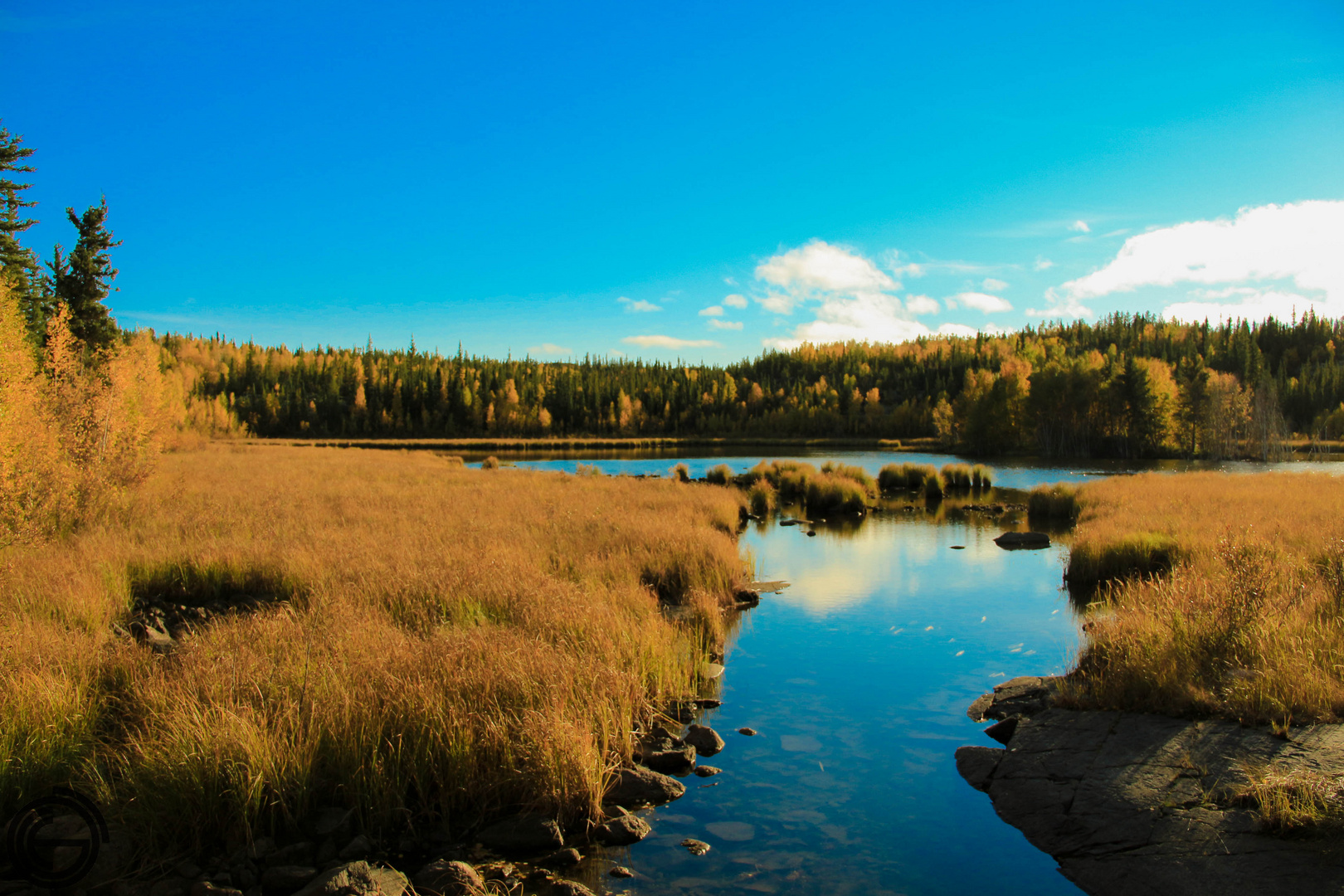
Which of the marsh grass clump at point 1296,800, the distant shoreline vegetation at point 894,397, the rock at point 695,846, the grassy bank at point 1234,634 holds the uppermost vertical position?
the distant shoreline vegetation at point 894,397

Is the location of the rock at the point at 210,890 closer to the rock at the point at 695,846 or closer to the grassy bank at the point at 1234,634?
the rock at the point at 695,846

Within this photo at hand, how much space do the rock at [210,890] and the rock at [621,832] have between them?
283cm

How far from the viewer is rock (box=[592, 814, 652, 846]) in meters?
6.24

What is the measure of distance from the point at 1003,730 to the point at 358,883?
7.44 meters

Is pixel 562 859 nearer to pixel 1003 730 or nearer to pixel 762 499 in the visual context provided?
pixel 1003 730

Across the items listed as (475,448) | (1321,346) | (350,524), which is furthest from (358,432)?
(1321,346)

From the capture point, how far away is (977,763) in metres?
7.76

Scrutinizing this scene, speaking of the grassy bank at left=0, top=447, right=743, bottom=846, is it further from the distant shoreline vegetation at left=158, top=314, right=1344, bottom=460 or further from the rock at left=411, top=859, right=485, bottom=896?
the distant shoreline vegetation at left=158, top=314, right=1344, bottom=460

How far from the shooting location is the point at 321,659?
7.26 m

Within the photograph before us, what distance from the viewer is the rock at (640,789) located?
693 centimetres

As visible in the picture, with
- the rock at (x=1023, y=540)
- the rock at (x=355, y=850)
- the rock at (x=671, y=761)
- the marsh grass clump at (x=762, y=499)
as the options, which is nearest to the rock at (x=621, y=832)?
the rock at (x=671, y=761)

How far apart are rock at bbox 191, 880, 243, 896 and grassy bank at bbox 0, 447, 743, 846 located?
532 millimetres

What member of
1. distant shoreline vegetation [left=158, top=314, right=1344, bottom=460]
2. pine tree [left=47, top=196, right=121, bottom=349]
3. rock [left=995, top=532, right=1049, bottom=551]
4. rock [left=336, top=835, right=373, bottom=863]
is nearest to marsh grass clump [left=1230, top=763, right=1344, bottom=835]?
rock [left=336, top=835, right=373, bottom=863]

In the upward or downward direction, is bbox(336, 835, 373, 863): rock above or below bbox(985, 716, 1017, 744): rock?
above
